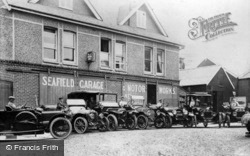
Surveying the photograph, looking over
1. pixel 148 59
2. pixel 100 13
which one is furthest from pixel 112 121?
pixel 148 59

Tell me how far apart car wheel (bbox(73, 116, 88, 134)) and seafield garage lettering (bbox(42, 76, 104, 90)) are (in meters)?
2.61

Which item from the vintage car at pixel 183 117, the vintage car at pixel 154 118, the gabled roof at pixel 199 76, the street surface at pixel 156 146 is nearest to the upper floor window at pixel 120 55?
the vintage car at pixel 154 118

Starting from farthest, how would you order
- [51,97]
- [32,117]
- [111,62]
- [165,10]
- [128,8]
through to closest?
[111,62] → [128,8] → [51,97] → [165,10] → [32,117]

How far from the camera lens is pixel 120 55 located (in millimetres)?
13648

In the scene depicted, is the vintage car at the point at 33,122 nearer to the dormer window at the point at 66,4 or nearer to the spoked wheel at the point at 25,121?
the spoked wheel at the point at 25,121

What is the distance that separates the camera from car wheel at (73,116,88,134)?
29.0ft

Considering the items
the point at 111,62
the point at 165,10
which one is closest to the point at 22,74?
the point at 111,62

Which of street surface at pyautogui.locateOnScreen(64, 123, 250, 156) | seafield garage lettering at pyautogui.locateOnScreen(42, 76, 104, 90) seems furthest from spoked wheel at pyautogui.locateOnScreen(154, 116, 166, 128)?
street surface at pyautogui.locateOnScreen(64, 123, 250, 156)

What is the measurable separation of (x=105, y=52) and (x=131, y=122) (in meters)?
3.76

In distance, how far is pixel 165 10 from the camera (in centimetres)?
832

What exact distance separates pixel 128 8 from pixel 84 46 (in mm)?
2272

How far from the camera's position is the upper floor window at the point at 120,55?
44.3ft

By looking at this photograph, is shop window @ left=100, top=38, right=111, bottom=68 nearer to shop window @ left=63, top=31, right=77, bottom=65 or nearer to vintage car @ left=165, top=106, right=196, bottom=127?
shop window @ left=63, top=31, right=77, bottom=65

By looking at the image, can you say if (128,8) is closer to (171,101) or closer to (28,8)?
(28,8)
